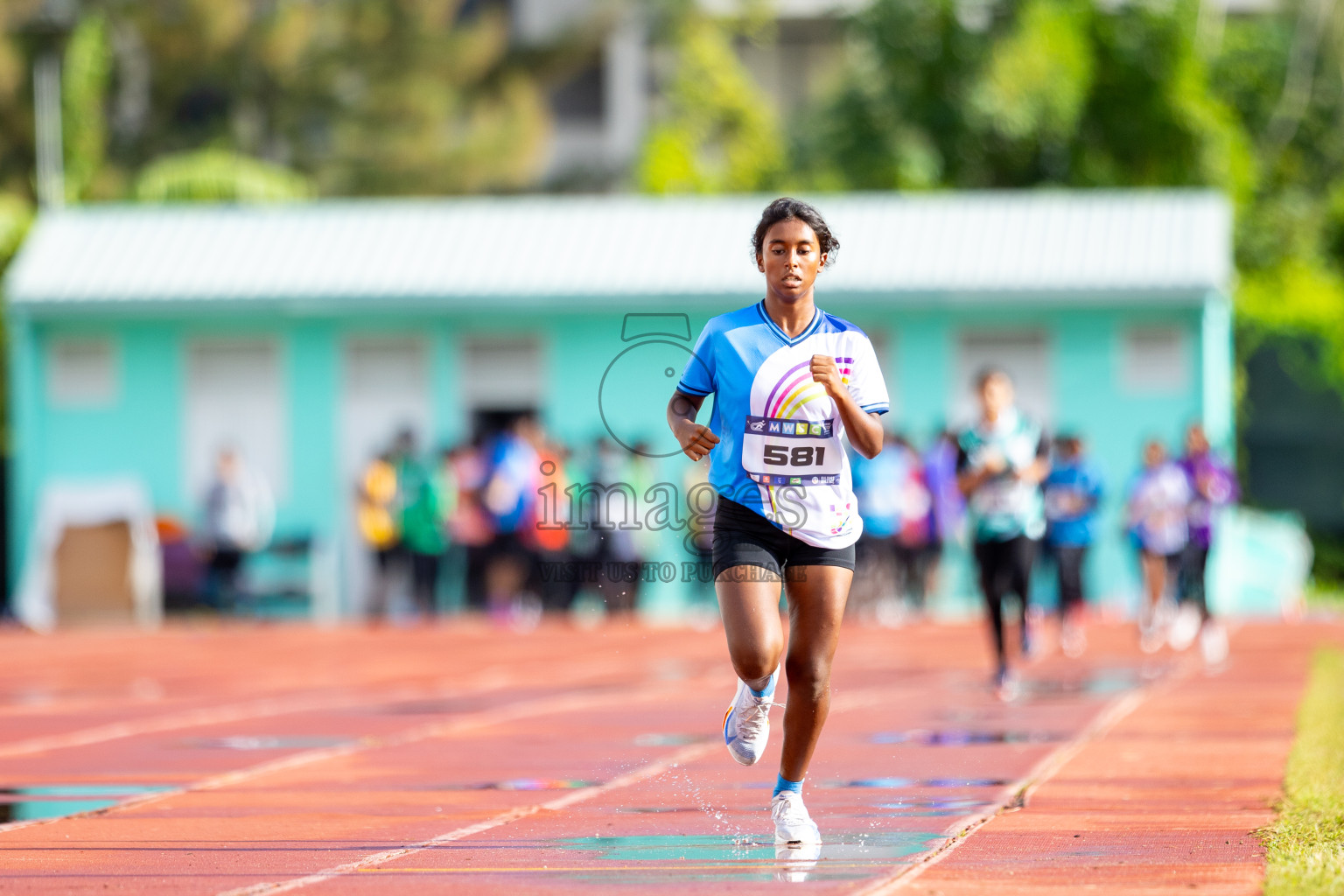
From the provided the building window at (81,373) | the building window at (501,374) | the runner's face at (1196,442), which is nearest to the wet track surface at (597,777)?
the runner's face at (1196,442)

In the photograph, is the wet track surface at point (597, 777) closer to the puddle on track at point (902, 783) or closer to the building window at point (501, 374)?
the puddle on track at point (902, 783)

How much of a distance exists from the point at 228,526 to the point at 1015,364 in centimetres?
926

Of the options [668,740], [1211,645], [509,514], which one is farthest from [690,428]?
[509,514]

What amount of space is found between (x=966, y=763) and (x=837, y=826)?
88.3 inches

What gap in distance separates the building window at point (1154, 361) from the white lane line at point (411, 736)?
1109 cm

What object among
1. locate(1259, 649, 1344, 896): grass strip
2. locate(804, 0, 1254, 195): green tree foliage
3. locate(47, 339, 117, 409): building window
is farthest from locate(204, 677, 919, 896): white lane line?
locate(804, 0, 1254, 195): green tree foliage

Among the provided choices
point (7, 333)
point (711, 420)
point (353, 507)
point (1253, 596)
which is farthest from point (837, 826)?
point (7, 333)

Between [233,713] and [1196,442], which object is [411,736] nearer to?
[233,713]

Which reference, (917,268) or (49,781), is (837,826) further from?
(917,268)

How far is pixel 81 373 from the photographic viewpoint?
2658 centimetres

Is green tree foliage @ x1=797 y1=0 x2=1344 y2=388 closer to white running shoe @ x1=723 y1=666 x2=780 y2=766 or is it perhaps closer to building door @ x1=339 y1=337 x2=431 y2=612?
building door @ x1=339 y1=337 x2=431 y2=612

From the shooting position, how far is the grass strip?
6.04 metres

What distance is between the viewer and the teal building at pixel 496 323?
81.4 feet

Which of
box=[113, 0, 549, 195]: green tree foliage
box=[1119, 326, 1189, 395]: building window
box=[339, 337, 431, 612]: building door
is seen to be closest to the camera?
box=[1119, 326, 1189, 395]: building window
